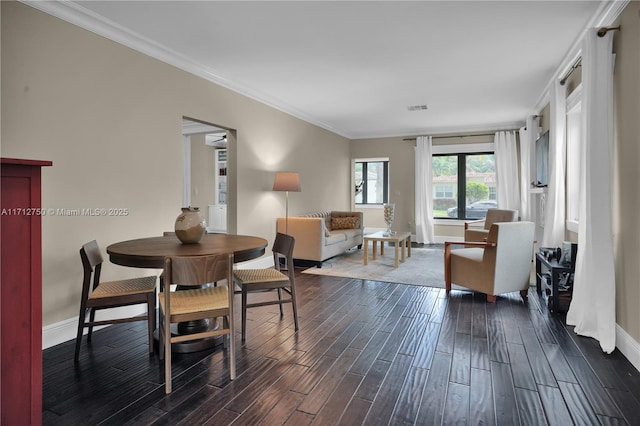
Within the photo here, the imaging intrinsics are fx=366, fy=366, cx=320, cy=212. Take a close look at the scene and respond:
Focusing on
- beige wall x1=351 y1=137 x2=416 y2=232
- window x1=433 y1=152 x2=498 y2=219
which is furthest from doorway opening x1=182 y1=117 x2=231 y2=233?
window x1=433 y1=152 x2=498 y2=219

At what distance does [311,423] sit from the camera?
1.81m

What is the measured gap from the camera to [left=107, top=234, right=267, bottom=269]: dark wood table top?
7.73 ft

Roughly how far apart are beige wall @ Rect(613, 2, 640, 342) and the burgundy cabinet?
133 inches

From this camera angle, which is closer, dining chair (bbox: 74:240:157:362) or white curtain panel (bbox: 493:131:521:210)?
dining chair (bbox: 74:240:157:362)

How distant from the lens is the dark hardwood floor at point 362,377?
188 cm

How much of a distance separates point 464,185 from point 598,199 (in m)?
5.82

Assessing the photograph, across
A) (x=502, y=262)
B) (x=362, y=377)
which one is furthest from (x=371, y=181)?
(x=362, y=377)

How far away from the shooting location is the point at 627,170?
2590 mm

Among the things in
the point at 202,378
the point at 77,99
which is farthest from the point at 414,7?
the point at 202,378

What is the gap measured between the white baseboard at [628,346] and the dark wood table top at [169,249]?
261cm

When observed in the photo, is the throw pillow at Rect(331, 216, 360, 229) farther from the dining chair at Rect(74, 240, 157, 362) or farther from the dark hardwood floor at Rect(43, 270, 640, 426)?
the dining chair at Rect(74, 240, 157, 362)

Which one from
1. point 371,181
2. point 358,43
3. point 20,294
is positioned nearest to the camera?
point 20,294

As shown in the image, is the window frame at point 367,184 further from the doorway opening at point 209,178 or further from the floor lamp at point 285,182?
the floor lamp at point 285,182

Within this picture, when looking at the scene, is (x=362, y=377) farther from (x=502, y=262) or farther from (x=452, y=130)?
(x=452, y=130)
